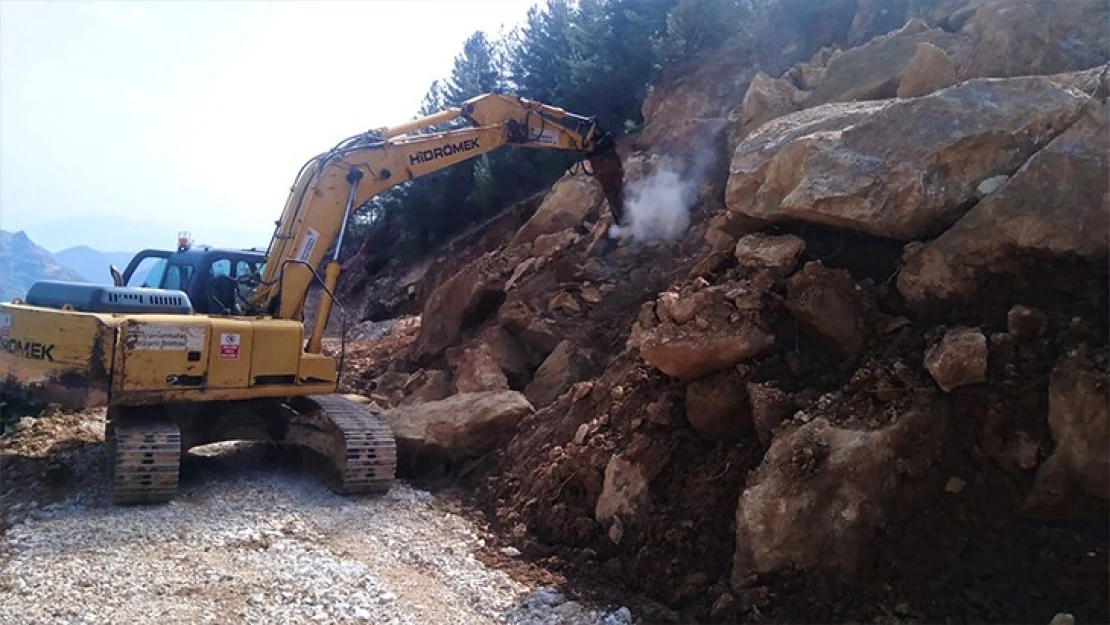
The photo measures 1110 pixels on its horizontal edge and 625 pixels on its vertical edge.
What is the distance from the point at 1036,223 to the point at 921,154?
0.98m

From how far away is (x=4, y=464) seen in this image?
7461 mm

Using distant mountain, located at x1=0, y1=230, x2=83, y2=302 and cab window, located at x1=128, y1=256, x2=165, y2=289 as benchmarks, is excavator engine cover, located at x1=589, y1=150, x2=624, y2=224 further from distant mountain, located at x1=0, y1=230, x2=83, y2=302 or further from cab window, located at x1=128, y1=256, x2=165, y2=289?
distant mountain, located at x1=0, y1=230, x2=83, y2=302

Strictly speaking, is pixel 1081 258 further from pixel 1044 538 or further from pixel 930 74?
pixel 930 74

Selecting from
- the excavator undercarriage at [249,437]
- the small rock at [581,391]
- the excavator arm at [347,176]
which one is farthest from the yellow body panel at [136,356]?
the small rock at [581,391]

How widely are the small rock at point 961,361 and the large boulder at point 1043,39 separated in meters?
3.27

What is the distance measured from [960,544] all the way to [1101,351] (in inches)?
47.2

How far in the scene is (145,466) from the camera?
663 centimetres

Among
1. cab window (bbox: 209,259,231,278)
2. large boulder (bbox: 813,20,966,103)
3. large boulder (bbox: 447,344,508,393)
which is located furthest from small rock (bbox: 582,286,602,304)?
cab window (bbox: 209,259,231,278)

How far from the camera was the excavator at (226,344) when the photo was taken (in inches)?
269

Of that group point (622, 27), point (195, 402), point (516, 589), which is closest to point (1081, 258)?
point (516, 589)

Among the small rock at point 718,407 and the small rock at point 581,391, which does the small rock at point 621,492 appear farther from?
the small rock at point 581,391

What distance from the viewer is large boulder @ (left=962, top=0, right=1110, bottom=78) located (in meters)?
6.62

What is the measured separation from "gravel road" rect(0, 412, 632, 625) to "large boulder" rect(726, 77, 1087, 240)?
9.97 ft

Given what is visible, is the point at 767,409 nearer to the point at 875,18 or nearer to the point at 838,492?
the point at 838,492
